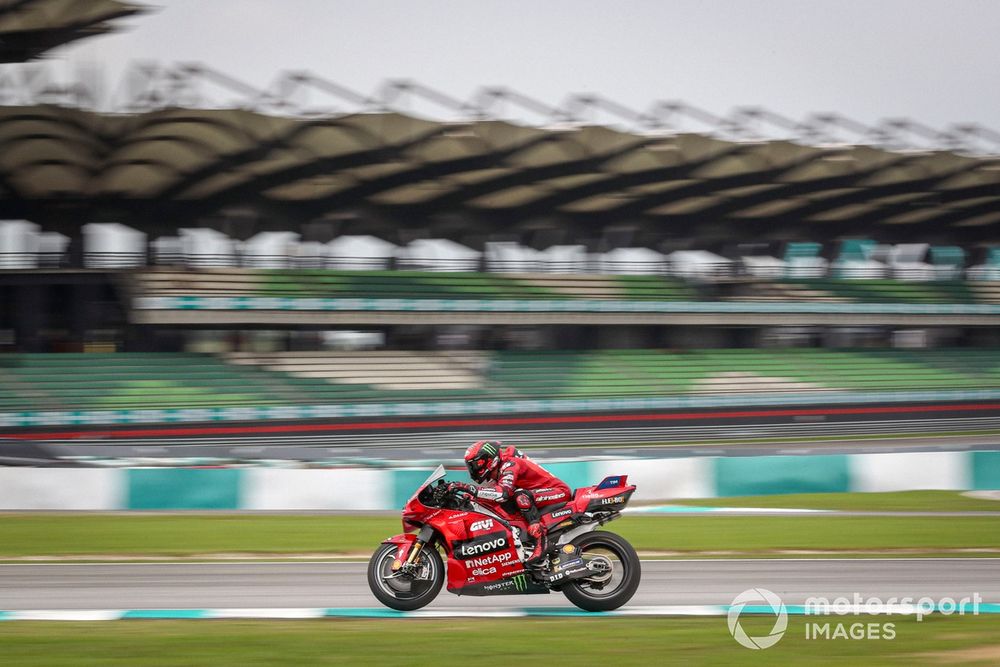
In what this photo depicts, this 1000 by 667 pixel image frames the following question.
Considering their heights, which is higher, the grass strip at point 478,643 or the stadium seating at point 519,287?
→ the stadium seating at point 519,287

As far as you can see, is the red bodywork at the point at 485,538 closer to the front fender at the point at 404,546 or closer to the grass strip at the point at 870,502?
the front fender at the point at 404,546

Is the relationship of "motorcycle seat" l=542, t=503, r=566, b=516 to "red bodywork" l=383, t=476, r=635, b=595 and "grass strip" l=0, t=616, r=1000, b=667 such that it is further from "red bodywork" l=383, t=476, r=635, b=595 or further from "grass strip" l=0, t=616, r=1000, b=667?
"grass strip" l=0, t=616, r=1000, b=667

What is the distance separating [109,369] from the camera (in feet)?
107

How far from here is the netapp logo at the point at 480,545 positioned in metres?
7.88

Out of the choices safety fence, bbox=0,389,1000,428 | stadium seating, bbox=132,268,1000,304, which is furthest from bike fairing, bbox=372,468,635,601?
stadium seating, bbox=132,268,1000,304

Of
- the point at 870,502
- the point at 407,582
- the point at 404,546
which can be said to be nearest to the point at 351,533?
the point at 407,582

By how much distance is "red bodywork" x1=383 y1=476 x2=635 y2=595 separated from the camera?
7879 mm

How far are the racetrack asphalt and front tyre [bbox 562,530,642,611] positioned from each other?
55 centimetres

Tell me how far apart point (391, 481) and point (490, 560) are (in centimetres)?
979

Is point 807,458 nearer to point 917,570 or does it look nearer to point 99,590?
point 917,570

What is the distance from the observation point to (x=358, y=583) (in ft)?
32.3

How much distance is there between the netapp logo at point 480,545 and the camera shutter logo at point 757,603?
1817 mm

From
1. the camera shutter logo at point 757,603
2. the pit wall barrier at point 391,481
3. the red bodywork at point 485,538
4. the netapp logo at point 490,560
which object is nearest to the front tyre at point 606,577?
the red bodywork at point 485,538

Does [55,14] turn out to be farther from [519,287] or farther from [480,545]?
[480,545]
